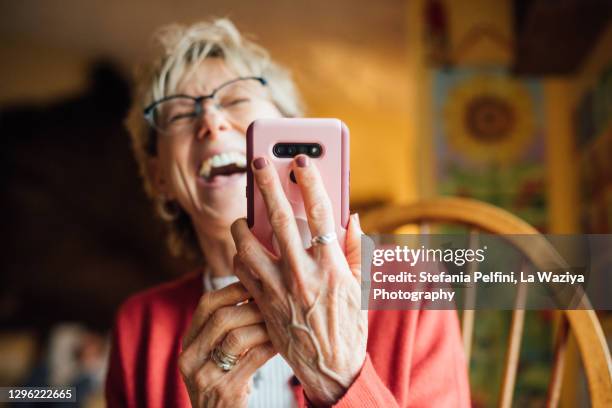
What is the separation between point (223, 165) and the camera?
0.72m

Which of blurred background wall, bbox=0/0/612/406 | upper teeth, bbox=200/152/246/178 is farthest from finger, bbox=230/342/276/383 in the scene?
blurred background wall, bbox=0/0/612/406

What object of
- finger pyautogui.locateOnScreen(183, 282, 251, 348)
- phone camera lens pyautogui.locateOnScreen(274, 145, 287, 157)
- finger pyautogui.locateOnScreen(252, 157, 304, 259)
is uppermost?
phone camera lens pyautogui.locateOnScreen(274, 145, 287, 157)

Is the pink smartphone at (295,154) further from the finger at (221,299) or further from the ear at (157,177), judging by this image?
the ear at (157,177)

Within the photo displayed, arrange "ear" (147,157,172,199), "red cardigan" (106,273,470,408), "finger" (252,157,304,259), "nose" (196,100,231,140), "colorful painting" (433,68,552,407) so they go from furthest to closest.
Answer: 1. "colorful painting" (433,68,552,407)
2. "ear" (147,157,172,199)
3. "nose" (196,100,231,140)
4. "red cardigan" (106,273,470,408)
5. "finger" (252,157,304,259)

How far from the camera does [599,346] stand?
64 centimetres

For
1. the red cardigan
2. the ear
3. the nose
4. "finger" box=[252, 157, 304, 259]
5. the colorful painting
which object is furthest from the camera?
the colorful painting

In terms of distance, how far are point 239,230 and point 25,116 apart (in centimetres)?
220

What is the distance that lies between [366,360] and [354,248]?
0.10 meters

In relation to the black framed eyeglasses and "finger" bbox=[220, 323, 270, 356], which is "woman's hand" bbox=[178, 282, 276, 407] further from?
the black framed eyeglasses

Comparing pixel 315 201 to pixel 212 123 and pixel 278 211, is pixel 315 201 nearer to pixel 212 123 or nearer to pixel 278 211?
pixel 278 211

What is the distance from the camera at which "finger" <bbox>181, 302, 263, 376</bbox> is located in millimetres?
490

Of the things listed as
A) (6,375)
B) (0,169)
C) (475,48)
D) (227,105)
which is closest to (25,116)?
(0,169)

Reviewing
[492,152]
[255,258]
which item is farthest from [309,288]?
[492,152]

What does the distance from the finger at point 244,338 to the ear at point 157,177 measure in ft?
1.35
